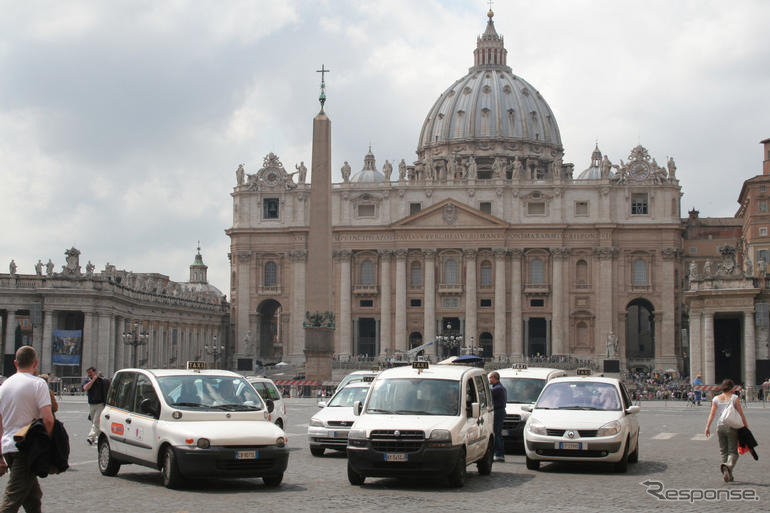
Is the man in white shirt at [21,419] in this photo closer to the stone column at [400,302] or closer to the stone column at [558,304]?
the stone column at [558,304]

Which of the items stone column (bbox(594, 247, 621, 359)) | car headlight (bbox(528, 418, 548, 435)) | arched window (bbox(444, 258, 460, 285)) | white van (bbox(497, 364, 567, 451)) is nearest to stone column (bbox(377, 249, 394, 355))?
arched window (bbox(444, 258, 460, 285))

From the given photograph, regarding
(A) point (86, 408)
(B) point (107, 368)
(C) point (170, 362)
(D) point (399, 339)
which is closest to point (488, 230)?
(D) point (399, 339)

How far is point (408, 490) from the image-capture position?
1728 centimetres

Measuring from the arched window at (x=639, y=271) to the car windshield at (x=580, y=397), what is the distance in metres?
80.4

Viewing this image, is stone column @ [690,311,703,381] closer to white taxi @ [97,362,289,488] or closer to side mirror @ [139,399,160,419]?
white taxi @ [97,362,289,488]

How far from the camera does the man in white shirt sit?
11.7m

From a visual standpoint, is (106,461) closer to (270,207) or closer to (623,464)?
(623,464)

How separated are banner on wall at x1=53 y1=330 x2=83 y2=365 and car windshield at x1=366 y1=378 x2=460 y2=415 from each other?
4803cm

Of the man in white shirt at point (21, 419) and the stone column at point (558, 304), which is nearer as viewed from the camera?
the man in white shirt at point (21, 419)

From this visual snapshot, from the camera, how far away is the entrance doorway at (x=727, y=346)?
6406cm

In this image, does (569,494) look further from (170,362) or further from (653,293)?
(653,293)

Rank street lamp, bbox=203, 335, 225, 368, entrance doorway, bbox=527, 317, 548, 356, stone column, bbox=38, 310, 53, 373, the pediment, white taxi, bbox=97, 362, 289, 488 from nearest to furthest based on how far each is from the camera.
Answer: white taxi, bbox=97, 362, 289, 488, stone column, bbox=38, 310, 53, 373, street lamp, bbox=203, 335, 225, 368, the pediment, entrance doorway, bbox=527, 317, 548, 356

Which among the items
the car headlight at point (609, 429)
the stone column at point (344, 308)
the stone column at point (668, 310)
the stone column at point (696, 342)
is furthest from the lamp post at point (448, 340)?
the car headlight at point (609, 429)

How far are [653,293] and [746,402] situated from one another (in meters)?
42.1
